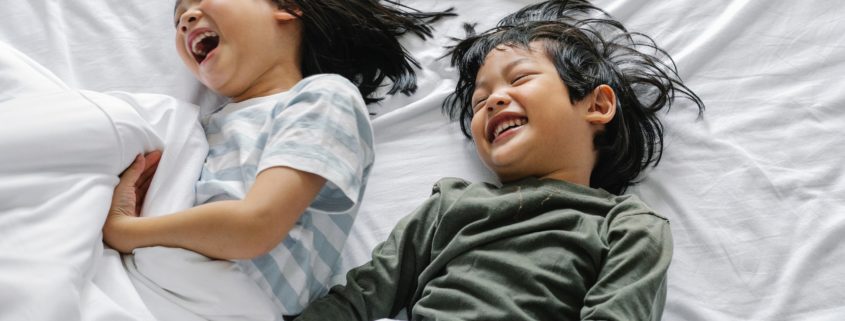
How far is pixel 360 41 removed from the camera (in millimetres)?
1458

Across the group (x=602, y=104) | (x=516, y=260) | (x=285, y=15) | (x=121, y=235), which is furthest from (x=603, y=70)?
(x=121, y=235)

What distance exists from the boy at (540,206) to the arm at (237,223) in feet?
0.42

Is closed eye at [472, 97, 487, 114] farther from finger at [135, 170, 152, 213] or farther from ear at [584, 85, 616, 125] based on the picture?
finger at [135, 170, 152, 213]

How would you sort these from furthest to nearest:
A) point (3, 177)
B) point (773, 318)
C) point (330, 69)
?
point (330, 69) < point (773, 318) < point (3, 177)

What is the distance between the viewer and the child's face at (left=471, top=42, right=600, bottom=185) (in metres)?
1.25

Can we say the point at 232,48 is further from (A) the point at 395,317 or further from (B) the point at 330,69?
(A) the point at 395,317

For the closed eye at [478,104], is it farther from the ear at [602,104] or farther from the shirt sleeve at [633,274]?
the shirt sleeve at [633,274]

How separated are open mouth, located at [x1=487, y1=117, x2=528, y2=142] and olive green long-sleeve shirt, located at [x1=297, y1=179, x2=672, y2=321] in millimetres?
68

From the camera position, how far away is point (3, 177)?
1056 millimetres

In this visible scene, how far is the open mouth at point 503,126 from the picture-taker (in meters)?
1.26

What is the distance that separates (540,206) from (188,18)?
547 millimetres

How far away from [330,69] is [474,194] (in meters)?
0.32

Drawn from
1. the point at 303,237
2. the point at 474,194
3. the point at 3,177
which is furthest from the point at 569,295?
the point at 3,177

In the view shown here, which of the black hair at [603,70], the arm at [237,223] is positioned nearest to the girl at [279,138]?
the arm at [237,223]
